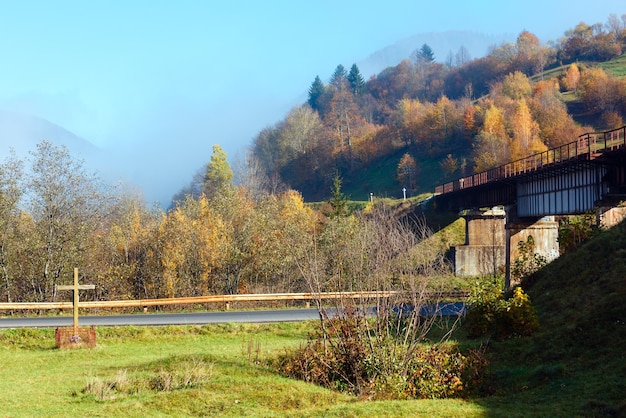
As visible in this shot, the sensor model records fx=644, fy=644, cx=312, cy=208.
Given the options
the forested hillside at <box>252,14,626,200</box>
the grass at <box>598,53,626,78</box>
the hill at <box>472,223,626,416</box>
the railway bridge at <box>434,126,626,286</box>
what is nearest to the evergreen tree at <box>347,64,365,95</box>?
the forested hillside at <box>252,14,626,200</box>

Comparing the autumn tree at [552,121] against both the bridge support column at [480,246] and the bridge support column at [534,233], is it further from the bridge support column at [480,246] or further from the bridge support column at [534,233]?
the bridge support column at [534,233]

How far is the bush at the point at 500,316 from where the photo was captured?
19.9 meters

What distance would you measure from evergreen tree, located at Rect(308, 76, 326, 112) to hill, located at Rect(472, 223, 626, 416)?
535ft

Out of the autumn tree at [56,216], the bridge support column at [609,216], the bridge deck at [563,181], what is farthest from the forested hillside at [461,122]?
the autumn tree at [56,216]

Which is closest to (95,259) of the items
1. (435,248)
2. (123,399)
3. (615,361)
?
(435,248)

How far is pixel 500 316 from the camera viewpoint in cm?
2044

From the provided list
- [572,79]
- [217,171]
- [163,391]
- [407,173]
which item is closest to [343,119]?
[407,173]

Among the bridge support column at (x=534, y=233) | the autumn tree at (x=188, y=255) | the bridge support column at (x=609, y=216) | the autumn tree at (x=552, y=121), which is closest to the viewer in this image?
the bridge support column at (x=609, y=216)

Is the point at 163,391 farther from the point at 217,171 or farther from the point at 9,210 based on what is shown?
the point at 217,171

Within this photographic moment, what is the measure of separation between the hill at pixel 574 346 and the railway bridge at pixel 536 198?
6324 mm

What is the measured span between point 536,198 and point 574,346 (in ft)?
84.1

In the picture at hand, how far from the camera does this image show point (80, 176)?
40.2 metres

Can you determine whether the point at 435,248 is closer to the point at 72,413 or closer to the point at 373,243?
the point at 373,243

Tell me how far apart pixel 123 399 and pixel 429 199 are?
59.2 m
